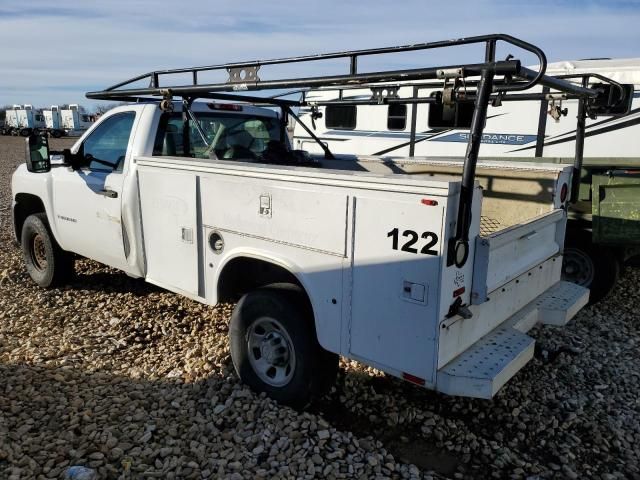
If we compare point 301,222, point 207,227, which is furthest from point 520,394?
point 207,227

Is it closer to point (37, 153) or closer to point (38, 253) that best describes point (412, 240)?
point (37, 153)

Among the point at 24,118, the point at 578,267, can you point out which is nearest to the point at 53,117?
the point at 24,118

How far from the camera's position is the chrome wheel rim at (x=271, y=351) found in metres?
3.43

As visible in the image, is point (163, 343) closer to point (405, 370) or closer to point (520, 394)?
point (405, 370)

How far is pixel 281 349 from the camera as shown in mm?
3496

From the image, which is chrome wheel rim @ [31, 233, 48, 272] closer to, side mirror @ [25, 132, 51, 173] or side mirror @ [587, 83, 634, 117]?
side mirror @ [25, 132, 51, 173]

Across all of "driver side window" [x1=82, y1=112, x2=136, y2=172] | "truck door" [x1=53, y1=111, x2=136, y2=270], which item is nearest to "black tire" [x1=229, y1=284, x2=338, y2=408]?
"truck door" [x1=53, y1=111, x2=136, y2=270]

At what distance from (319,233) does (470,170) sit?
0.89 meters

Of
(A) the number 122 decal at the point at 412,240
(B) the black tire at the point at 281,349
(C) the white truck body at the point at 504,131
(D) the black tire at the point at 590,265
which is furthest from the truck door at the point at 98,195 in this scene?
(D) the black tire at the point at 590,265

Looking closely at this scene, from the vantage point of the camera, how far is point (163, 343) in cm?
459

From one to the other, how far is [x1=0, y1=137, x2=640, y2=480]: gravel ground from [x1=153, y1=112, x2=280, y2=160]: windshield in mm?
1519

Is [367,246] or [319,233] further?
[319,233]

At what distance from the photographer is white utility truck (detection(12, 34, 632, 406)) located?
265 cm

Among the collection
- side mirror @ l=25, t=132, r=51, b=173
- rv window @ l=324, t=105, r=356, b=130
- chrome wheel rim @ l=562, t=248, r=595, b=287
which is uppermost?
rv window @ l=324, t=105, r=356, b=130
